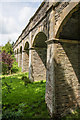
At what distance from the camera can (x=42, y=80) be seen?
9055 millimetres

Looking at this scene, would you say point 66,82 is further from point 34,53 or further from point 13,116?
point 34,53

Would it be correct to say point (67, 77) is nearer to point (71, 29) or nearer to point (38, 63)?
point (71, 29)

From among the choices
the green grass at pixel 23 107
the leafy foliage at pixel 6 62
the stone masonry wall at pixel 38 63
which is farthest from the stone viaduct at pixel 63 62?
the leafy foliage at pixel 6 62

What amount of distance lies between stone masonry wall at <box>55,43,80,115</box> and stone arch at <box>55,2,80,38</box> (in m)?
0.67

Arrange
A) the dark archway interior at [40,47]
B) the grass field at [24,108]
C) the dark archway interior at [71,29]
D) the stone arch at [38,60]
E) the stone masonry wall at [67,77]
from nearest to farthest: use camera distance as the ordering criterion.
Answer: the grass field at [24,108] < the dark archway interior at [71,29] < the stone masonry wall at [67,77] < the dark archway interior at [40,47] < the stone arch at [38,60]

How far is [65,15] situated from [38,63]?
6018 mm

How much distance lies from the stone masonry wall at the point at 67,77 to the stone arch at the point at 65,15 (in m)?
0.67

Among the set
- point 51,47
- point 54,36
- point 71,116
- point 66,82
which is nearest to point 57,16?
point 54,36

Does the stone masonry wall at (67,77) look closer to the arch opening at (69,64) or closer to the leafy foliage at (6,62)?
the arch opening at (69,64)

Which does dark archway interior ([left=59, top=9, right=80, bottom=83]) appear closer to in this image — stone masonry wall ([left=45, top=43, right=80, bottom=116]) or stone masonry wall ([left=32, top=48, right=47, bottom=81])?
stone masonry wall ([left=45, top=43, right=80, bottom=116])

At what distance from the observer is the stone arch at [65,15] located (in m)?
3.04

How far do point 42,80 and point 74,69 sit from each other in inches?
198

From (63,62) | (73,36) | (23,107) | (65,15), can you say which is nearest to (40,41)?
(73,36)

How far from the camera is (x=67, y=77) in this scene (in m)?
4.32
